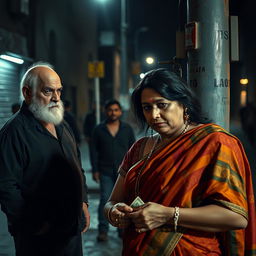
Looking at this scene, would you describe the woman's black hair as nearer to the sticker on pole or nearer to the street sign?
the sticker on pole

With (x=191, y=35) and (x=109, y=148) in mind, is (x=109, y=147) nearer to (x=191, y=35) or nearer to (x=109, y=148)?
(x=109, y=148)

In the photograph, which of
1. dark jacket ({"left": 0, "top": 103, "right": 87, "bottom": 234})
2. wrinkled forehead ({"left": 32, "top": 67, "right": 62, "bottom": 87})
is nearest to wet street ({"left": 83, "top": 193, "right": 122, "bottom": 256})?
dark jacket ({"left": 0, "top": 103, "right": 87, "bottom": 234})

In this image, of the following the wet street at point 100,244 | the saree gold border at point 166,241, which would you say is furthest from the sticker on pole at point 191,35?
the wet street at point 100,244

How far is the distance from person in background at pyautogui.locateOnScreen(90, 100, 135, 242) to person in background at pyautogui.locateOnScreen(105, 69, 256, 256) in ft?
13.3

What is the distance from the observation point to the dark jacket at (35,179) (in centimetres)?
310

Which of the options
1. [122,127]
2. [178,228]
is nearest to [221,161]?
[178,228]

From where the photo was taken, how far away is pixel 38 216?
3.21 metres

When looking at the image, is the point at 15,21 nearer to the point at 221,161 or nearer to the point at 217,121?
the point at 217,121

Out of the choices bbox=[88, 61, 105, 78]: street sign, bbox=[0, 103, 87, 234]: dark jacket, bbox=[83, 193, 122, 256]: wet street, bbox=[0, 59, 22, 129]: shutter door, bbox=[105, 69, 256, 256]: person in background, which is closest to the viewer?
bbox=[105, 69, 256, 256]: person in background

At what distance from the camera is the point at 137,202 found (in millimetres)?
2299

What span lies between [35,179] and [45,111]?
0.51m

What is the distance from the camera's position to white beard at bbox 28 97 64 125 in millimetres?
3350

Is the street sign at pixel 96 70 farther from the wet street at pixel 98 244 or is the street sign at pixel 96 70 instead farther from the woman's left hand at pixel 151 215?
the woman's left hand at pixel 151 215

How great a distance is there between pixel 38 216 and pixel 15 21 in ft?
33.2
